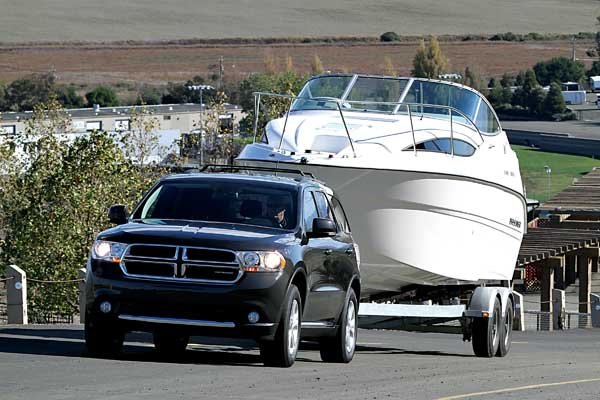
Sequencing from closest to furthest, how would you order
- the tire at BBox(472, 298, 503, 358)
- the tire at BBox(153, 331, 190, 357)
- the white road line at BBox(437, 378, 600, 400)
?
the white road line at BBox(437, 378, 600, 400) < the tire at BBox(153, 331, 190, 357) < the tire at BBox(472, 298, 503, 358)

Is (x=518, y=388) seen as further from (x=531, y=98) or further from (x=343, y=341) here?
(x=531, y=98)

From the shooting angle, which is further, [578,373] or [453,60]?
[453,60]

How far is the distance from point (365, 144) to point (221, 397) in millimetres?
7596

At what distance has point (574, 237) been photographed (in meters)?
40.1

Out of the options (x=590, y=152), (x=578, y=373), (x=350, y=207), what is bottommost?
(x=590, y=152)

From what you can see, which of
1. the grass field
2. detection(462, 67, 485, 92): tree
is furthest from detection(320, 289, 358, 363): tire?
detection(462, 67, 485, 92): tree

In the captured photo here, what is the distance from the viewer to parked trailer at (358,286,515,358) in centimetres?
1784

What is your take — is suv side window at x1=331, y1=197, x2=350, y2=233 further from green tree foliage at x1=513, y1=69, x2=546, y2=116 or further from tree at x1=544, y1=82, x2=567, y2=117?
green tree foliage at x1=513, y1=69, x2=546, y2=116

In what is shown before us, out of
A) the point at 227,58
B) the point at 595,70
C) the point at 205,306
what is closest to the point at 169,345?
the point at 205,306

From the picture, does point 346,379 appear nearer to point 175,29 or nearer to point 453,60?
point 453,60

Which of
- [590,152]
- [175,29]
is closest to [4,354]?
[590,152]

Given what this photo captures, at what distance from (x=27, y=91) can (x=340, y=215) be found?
422 ft

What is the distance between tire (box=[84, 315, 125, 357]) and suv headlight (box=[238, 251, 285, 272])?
4.32ft

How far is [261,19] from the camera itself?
190m
